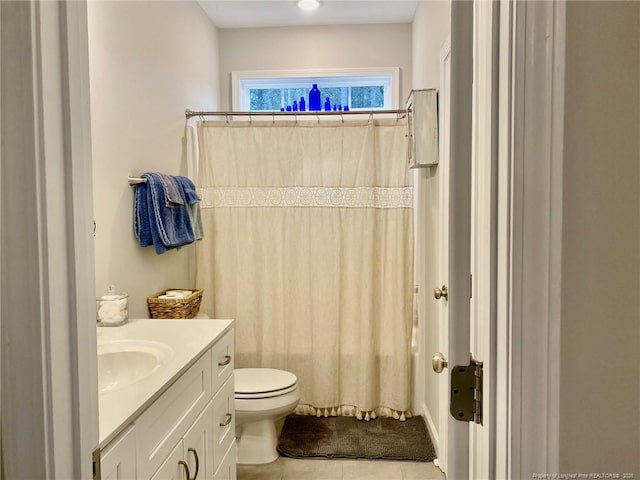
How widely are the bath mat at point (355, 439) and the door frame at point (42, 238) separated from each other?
2.10m

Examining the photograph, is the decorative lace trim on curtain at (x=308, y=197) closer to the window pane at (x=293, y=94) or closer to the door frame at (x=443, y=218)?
the door frame at (x=443, y=218)

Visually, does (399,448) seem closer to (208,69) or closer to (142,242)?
(142,242)

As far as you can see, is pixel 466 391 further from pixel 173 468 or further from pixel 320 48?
pixel 320 48

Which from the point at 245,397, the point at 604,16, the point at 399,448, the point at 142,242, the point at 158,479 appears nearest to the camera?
the point at 604,16

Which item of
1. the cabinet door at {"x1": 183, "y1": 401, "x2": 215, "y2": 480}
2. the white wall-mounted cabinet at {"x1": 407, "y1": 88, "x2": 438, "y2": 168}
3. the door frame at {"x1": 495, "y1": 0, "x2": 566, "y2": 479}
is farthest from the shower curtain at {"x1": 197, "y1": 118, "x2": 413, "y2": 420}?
the door frame at {"x1": 495, "y1": 0, "x2": 566, "y2": 479}

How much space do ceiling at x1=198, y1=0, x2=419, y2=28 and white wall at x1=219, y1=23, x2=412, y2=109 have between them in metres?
0.05

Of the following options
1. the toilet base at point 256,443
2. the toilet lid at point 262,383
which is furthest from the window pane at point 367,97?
the toilet base at point 256,443

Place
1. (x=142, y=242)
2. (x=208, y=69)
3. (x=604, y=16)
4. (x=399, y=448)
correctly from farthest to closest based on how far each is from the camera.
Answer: (x=208, y=69)
(x=399, y=448)
(x=142, y=242)
(x=604, y=16)

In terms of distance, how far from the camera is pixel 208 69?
323 centimetres

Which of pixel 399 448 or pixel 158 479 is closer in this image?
pixel 158 479

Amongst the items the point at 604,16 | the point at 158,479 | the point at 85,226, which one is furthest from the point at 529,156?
the point at 158,479

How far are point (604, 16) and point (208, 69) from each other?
298 cm

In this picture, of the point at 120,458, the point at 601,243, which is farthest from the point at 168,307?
the point at 601,243

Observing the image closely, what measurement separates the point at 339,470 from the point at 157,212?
1.52 metres
